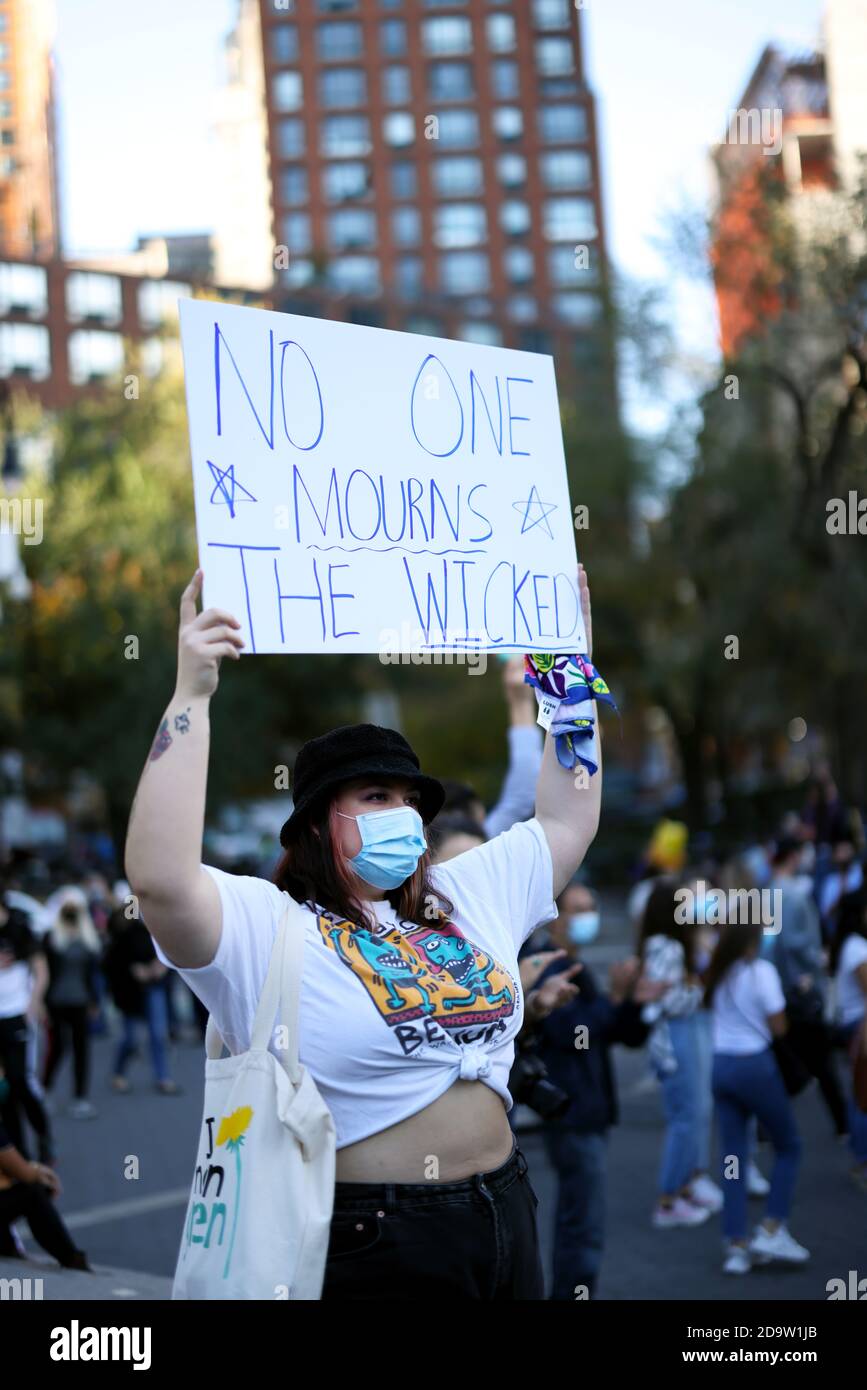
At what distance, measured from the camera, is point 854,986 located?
8586mm

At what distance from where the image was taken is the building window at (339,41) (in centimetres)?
8588

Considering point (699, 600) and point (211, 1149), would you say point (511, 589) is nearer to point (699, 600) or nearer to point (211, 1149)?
point (211, 1149)

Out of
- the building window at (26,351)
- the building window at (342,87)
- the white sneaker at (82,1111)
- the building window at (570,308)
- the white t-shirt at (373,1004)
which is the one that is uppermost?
the building window at (342,87)

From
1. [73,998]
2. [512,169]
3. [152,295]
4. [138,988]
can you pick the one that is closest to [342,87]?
[512,169]

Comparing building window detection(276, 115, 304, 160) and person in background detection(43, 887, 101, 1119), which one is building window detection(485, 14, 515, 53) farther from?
person in background detection(43, 887, 101, 1119)

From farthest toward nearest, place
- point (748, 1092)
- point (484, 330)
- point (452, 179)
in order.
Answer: point (452, 179) → point (484, 330) → point (748, 1092)

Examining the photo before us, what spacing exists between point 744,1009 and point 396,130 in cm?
8531

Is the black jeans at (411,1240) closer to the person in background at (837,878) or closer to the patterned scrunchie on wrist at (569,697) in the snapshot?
the patterned scrunchie on wrist at (569,697)

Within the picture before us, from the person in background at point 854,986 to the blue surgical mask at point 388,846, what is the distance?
481cm

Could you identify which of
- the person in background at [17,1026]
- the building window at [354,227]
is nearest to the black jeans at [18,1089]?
the person in background at [17,1026]

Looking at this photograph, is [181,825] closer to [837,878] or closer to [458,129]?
[837,878]

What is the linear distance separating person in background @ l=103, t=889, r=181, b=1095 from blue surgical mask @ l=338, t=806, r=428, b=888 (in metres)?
10.4

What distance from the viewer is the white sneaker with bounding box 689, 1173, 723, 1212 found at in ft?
26.9
